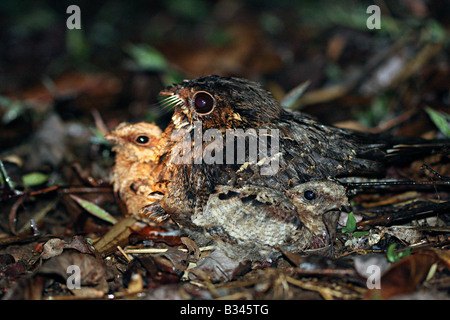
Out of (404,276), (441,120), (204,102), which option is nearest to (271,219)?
(404,276)

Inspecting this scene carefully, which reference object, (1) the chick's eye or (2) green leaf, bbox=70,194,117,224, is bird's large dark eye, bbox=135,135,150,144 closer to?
(1) the chick's eye

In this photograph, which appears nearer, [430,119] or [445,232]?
[445,232]

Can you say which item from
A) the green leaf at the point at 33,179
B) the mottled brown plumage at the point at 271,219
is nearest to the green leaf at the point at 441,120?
the mottled brown plumage at the point at 271,219

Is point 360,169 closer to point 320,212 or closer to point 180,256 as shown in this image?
point 320,212

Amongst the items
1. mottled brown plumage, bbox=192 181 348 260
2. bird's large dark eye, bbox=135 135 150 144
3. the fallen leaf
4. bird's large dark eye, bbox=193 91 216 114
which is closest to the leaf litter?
the fallen leaf

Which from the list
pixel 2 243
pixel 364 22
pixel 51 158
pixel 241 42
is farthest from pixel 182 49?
pixel 2 243

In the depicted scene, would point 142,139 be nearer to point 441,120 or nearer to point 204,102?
point 204,102
